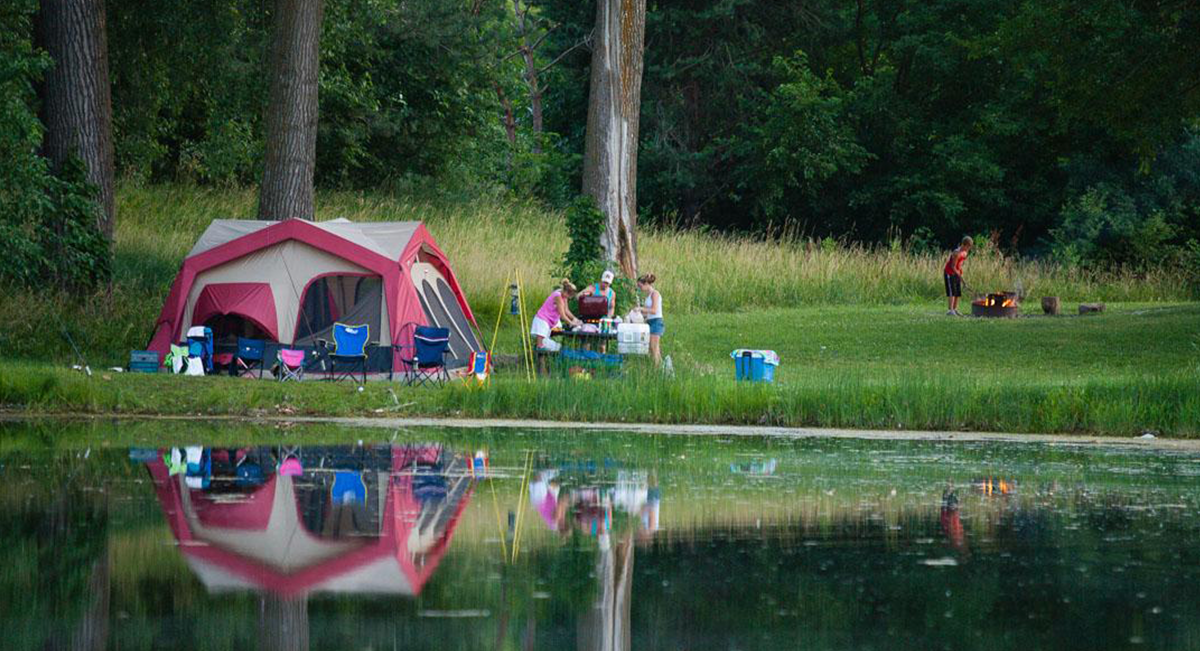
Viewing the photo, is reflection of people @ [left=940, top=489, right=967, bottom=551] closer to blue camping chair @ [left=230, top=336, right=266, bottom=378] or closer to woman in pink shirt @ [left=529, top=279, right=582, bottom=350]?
woman in pink shirt @ [left=529, top=279, right=582, bottom=350]

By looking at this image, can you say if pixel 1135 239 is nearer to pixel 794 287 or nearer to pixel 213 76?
pixel 794 287

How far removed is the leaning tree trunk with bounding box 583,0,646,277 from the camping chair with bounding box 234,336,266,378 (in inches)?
280

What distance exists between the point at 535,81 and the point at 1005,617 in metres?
51.5

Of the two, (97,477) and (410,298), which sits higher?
(410,298)

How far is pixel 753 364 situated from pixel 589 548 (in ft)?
36.8

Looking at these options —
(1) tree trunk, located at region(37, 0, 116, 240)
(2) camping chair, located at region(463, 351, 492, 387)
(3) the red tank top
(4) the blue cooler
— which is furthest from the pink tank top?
(3) the red tank top

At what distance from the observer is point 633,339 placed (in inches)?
869

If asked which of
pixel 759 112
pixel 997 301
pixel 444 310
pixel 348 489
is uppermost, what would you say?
pixel 759 112

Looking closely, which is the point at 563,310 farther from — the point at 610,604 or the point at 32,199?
the point at 610,604

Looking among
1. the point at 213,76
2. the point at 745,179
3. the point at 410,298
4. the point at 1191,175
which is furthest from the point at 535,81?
the point at 410,298

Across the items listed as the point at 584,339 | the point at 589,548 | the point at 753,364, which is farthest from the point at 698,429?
the point at 589,548

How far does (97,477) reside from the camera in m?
12.9

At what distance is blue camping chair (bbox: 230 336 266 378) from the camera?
22.2 meters

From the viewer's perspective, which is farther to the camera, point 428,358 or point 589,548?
point 428,358
